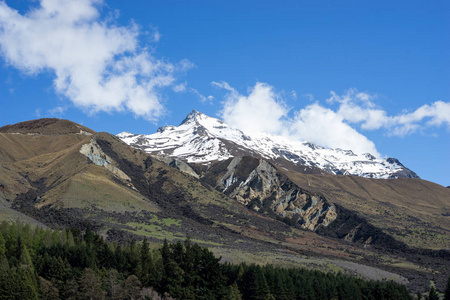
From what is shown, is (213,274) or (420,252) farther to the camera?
(420,252)

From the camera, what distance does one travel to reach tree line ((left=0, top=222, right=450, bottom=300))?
227 feet

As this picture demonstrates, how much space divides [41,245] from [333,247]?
114 metres

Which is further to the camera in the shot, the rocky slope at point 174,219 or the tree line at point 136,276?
the rocky slope at point 174,219

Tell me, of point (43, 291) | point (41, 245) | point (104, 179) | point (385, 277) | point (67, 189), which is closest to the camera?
point (43, 291)

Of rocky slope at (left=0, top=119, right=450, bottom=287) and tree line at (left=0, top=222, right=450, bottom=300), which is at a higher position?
rocky slope at (left=0, top=119, right=450, bottom=287)

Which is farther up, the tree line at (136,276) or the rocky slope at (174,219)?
the rocky slope at (174,219)

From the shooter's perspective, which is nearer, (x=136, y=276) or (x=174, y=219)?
(x=136, y=276)

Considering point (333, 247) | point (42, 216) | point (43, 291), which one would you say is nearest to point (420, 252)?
point (333, 247)

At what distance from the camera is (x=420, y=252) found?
6954 inches

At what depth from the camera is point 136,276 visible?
261 feet

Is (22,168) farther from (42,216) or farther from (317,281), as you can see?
(317,281)

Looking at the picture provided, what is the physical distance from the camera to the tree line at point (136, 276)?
227ft

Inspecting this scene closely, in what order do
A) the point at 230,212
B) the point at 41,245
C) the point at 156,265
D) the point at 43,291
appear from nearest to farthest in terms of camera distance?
the point at 43,291 < the point at 156,265 < the point at 41,245 < the point at 230,212

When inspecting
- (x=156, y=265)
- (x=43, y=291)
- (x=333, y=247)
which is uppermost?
(x=333, y=247)
